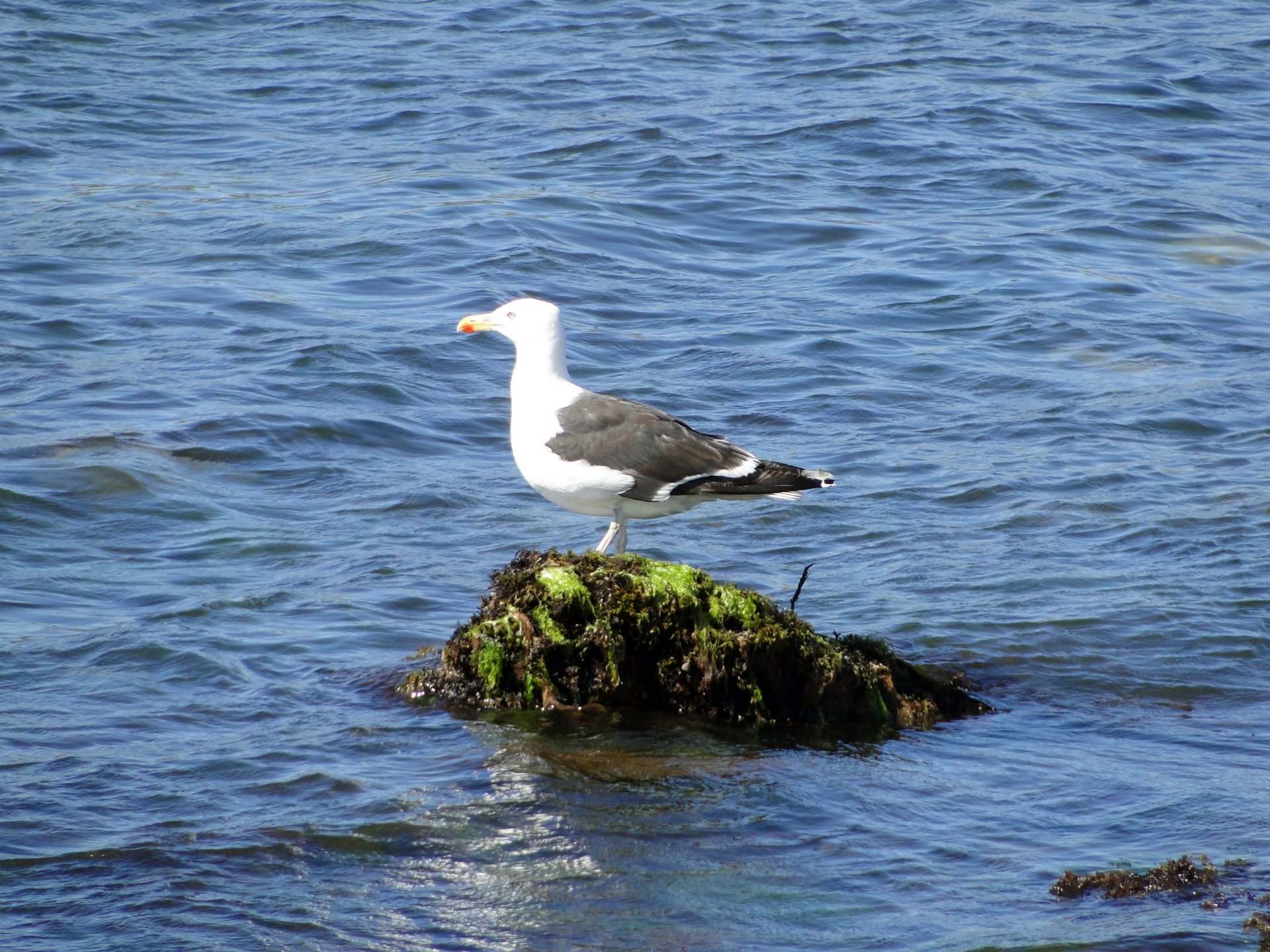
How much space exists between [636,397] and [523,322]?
3098 millimetres

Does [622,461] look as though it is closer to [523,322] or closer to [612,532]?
[612,532]

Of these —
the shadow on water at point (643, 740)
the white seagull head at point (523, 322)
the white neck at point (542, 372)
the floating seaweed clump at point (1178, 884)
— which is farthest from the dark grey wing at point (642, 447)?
the floating seaweed clump at point (1178, 884)

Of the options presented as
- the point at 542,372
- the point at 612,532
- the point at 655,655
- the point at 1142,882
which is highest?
the point at 542,372

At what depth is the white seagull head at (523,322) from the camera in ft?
24.2

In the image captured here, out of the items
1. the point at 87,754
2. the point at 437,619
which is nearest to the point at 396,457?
the point at 437,619

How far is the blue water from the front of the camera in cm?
491

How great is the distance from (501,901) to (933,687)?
2.45m

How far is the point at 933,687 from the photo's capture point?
6.40 metres

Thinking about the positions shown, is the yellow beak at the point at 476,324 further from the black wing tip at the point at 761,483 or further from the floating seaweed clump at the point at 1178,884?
the floating seaweed clump at the point at 1178,884

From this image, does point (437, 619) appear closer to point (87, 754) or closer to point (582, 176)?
point (87, 754)

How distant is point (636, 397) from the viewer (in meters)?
10.5

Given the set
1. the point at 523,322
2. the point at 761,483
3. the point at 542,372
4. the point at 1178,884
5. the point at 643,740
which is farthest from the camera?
the point at 523,322

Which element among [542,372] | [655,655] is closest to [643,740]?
[655,655]

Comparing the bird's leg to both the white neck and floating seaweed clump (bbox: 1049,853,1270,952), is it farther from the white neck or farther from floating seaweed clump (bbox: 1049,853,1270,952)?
floating seaweed clump (bbox: 1049,853,1270,952)
